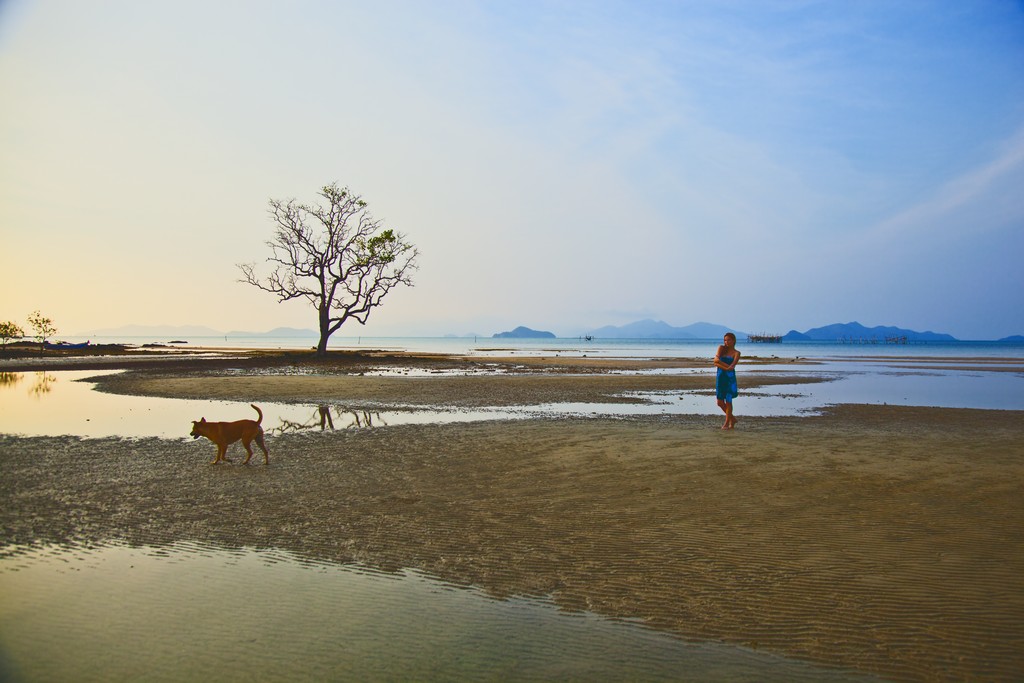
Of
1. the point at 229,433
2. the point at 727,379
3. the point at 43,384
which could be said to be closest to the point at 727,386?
the point at 727,379

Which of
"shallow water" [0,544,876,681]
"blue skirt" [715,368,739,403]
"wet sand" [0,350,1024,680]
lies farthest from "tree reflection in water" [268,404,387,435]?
"shallow water" [0,544,876,681]

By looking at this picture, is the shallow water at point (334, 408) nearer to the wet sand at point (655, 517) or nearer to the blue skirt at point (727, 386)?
the wet sand at point (655, 517)

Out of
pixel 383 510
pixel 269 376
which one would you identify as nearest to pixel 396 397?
pixel 269 376

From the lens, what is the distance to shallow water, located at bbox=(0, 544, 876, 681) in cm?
465

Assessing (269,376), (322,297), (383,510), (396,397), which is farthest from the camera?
(322,297)

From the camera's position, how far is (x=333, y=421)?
18000 millimetres

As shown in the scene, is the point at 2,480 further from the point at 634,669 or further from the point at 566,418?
the point at 566,418

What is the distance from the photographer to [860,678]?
4574 millimetres

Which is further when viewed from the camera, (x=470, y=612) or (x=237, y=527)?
(x=237, y=527)

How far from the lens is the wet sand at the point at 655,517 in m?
5.53

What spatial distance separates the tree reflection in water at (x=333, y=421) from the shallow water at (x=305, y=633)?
9.84 metres

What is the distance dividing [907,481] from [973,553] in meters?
3.59

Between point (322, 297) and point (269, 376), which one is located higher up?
point (322, 297)

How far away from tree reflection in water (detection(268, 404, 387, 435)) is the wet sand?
112cm
